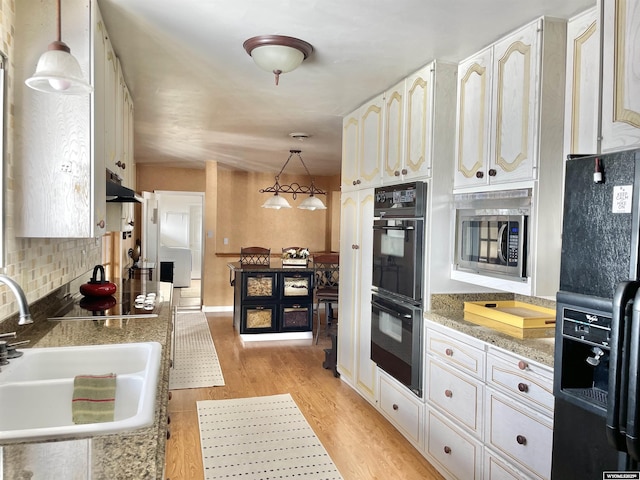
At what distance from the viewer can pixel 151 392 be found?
128 cm

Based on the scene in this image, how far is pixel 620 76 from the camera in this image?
1528mm

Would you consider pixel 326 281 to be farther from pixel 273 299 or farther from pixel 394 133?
pixel 394 133

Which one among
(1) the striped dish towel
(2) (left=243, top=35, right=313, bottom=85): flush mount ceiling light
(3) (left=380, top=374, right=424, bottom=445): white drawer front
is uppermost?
(2) (left=243, top=35, right=313, bottom=85): flush mount ceiling light

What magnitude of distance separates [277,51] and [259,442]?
231 cm

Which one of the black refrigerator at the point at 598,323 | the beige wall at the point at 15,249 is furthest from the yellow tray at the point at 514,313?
the beige wall at the point at 15,249

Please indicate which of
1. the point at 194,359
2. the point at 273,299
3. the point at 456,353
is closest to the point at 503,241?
the point at 456,353

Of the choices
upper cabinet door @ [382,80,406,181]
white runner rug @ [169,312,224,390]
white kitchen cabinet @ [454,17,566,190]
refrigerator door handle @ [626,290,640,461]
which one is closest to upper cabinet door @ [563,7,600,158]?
white kitchen cabinet @ [454,17,566,190]

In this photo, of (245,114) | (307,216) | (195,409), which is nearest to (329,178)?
(307,216)

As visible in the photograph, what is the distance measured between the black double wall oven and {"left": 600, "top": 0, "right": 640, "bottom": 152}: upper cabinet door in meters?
1.25

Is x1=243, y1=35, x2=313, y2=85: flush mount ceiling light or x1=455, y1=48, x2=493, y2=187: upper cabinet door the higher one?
x1=243, y1=35, x2=313, y2=85: flush mount ceiling light

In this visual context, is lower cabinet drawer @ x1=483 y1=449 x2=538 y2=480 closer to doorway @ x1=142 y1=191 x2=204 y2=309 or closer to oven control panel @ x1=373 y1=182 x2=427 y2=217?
oven control panel @ x1=373 y1=182 x2=427 y2=217

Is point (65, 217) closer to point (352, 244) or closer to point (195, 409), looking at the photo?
point (195, 409)

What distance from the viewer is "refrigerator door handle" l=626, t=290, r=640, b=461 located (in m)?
1.20

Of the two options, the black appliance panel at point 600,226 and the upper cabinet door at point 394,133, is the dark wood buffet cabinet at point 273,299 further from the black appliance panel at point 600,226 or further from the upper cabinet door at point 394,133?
the black appliance panel at point 600,226
